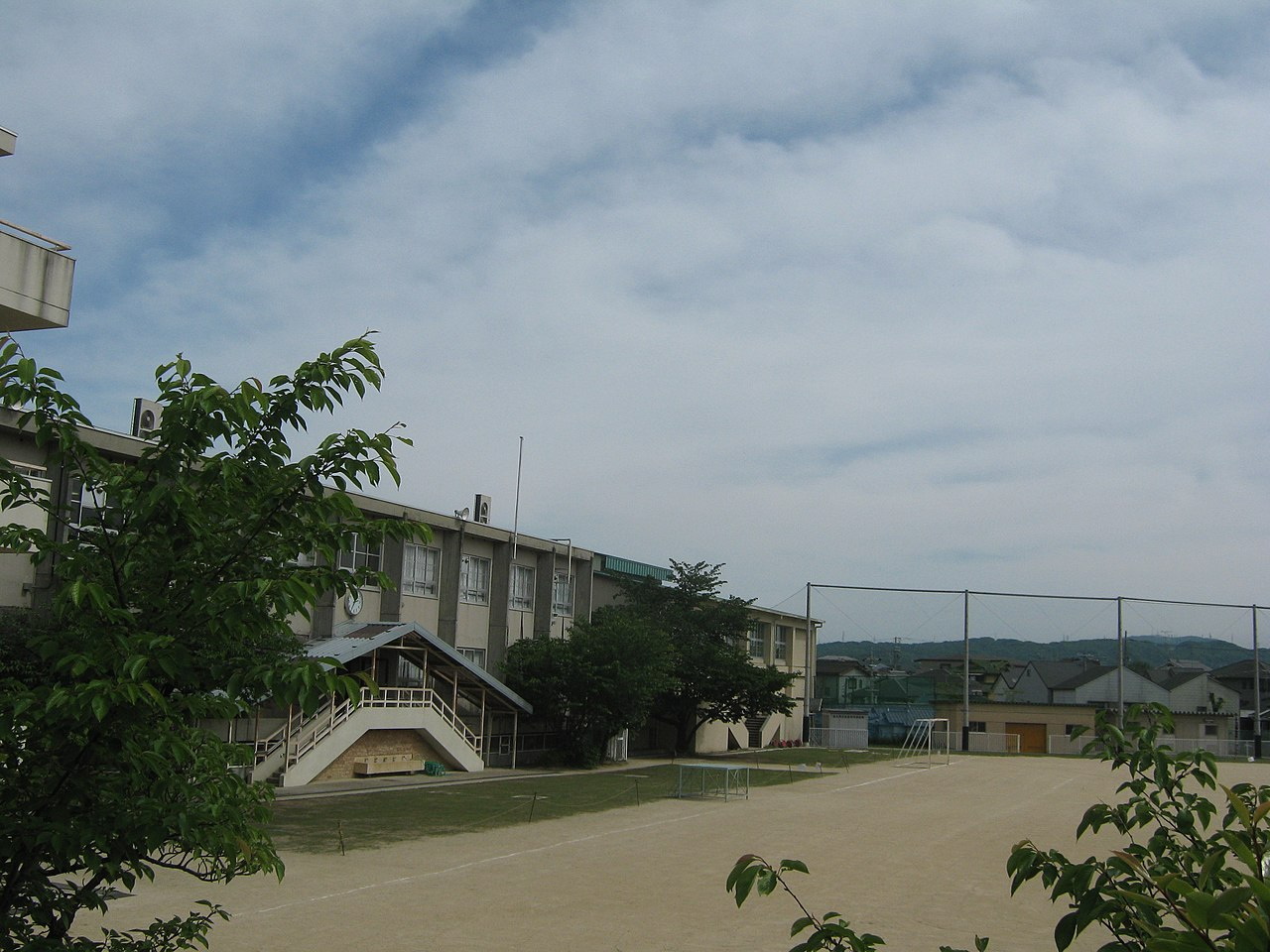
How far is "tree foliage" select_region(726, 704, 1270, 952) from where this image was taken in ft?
6.57

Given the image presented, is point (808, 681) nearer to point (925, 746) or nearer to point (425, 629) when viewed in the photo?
point (925, 746)

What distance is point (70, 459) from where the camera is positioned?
16.6 ft

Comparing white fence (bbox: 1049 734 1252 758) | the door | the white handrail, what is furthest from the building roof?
the door

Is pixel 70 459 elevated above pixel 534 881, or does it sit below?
above

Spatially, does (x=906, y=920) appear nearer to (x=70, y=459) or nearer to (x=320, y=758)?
(x=70, y=459)

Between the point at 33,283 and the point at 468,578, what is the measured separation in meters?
25.0

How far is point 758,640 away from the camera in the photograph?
5931 centimetres

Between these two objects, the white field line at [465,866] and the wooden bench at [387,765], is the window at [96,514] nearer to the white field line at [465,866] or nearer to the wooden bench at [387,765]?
the white field line at [465,866]

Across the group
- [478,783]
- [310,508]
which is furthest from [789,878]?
[478,783]

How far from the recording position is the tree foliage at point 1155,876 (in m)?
2.00

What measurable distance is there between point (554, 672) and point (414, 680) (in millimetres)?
5065

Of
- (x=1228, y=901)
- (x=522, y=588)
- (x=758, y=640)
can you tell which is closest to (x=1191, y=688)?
(x=758, y=640)

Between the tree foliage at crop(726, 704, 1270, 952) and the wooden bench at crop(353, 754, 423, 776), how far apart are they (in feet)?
92.9

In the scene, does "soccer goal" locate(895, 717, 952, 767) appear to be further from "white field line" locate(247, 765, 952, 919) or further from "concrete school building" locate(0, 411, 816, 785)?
"white field line" locate(247, 765, 952, 919)
